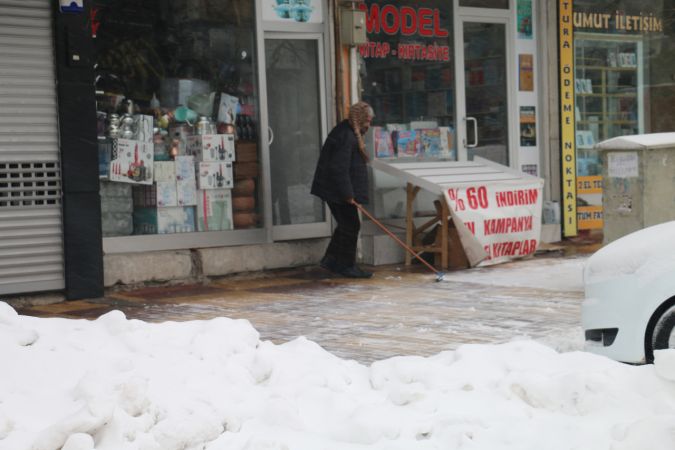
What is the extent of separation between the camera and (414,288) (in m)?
11.3

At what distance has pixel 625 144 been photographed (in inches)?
415

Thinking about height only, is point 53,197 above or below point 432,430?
above

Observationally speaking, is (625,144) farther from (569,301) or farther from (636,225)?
(569,301)

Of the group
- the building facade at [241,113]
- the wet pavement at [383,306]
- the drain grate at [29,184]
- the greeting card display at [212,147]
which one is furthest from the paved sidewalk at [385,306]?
the greeting card display at [212,147]

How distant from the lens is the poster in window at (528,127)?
15359 mm

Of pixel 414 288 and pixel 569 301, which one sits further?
pixel 414 288

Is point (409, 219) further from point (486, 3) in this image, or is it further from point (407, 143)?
point (486, 3)

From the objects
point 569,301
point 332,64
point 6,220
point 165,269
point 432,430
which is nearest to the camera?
point 432,430

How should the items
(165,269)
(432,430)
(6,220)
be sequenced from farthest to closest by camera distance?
(165,269)
(6,220)
(432,430)

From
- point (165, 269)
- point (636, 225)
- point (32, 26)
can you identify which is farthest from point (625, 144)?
point (32, 26)

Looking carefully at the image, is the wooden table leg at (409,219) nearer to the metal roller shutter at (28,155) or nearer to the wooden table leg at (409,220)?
the wooden table leg at (409,220)

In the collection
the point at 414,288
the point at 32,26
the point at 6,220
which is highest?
the point at 32,26

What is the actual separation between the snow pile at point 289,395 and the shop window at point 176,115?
5.32 meters

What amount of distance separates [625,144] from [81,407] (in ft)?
22.4
